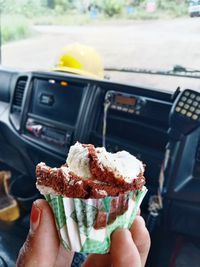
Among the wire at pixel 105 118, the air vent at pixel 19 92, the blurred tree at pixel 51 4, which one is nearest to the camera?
the wire at pixel 105 118

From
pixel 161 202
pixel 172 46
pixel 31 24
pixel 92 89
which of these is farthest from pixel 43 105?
pixel 161 202

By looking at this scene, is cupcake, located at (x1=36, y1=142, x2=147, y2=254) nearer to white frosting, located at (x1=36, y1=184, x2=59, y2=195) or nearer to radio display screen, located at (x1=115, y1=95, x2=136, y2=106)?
white frosting, located at (x1=36, y1=184, x2=59, y2=195)

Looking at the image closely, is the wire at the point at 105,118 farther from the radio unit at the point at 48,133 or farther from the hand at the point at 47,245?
the hand at the point at 47,245

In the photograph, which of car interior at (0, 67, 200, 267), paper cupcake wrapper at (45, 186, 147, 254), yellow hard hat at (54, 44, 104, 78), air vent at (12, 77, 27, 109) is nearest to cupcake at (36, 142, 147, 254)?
paper cupcake wrapper at (45, 186, 147, 254)

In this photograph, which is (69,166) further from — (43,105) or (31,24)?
(31,24)

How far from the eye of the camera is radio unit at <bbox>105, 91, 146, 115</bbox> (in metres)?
2.00

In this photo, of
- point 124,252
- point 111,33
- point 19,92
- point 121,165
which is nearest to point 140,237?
point 124,252

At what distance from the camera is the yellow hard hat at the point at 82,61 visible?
2.46 meters

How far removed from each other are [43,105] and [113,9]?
0.78 metres

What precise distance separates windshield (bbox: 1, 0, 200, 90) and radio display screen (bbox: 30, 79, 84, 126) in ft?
0.86

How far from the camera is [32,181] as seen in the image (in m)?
2.80

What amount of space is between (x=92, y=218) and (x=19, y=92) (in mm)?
2062

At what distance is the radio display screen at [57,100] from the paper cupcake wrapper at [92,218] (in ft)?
4.84

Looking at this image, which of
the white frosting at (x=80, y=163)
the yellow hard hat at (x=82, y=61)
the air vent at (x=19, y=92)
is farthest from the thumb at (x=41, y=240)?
the air vent at (x=19, y=92)
